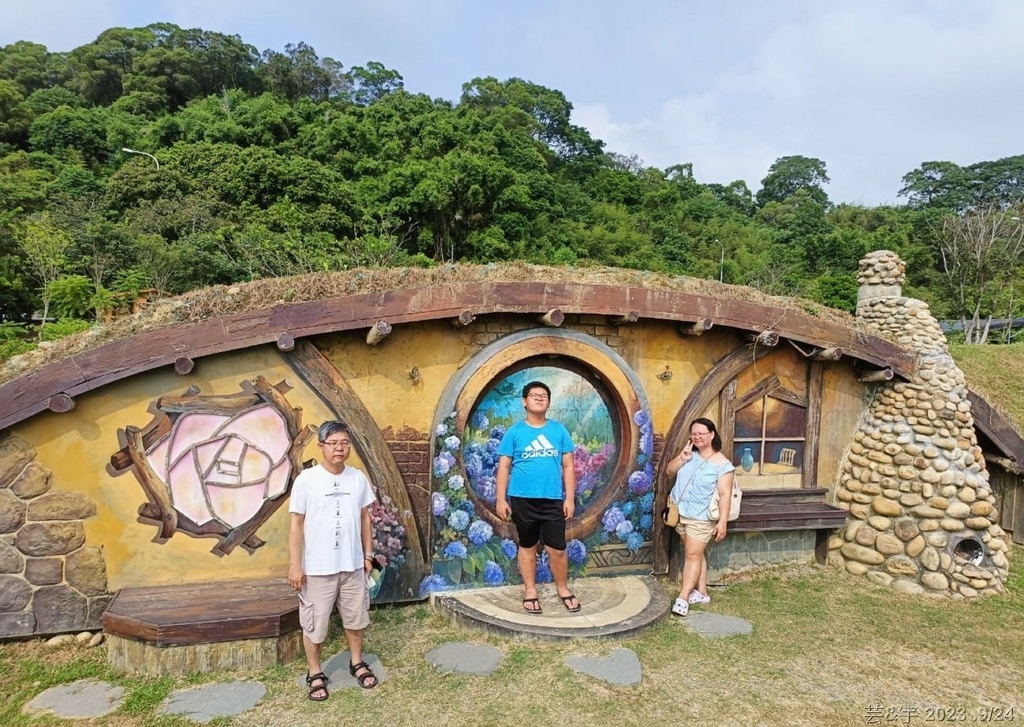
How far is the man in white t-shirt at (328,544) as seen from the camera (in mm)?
3562

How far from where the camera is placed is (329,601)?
365 cm

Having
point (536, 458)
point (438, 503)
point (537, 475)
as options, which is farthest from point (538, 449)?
point (438, 503)

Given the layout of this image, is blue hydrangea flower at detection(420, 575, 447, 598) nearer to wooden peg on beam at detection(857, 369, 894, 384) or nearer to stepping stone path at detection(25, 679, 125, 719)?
stepping stone path at detection(25, 679, 125, 719)

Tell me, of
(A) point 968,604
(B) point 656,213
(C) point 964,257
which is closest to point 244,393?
(A) point 968,604

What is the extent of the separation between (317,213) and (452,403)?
19.9 m

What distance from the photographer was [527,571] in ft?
15.8

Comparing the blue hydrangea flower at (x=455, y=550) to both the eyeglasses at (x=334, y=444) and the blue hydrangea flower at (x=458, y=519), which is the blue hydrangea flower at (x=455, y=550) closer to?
the blue hydrangea flower at (x=458, y=519)

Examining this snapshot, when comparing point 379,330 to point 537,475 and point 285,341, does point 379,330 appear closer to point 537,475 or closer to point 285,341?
point 285,341

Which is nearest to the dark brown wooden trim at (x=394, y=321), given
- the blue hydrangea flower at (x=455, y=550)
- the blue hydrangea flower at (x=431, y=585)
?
the blue hydrangea flower at (x=455, y=550)

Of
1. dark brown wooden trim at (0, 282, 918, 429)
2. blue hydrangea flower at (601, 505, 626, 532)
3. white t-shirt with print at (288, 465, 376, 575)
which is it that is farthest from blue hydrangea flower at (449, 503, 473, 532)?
dark brown wooden trim at (0, 282, 918, 429)

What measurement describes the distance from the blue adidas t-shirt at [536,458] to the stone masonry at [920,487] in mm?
3801

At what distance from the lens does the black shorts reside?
15.2ft

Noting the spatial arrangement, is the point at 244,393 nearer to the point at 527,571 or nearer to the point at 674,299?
the point at 527,571

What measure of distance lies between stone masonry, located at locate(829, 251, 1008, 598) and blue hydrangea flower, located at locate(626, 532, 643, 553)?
2376 mm
